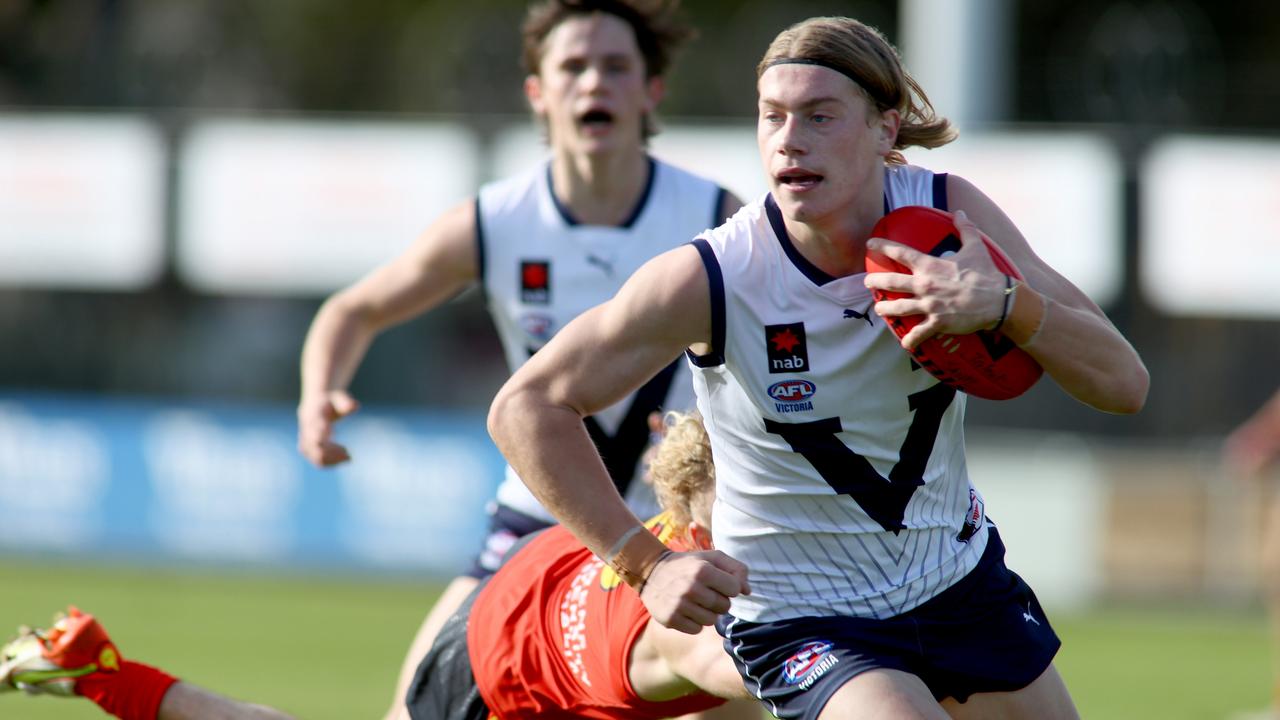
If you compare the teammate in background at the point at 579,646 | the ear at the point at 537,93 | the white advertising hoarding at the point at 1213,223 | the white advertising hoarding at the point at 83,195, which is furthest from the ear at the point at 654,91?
the white advertising hoarding at the point at 83,195

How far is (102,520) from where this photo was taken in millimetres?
13945

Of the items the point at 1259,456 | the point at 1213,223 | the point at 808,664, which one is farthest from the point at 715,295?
the point at 1213,223

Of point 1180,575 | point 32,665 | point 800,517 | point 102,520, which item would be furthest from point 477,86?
point 800,517

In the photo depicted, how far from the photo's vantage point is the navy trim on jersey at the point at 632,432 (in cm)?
512

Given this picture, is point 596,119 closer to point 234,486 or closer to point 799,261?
point 799,261

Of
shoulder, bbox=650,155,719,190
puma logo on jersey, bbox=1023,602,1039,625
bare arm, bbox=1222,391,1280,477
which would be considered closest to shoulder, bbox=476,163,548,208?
shoulder, bbox=650,155,719,190

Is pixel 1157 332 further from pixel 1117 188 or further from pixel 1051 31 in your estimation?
pixel 1051 31

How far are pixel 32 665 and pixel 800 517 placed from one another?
2.52 m

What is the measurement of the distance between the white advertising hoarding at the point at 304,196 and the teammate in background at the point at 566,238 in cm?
1002

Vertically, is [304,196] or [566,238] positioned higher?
[566,238]

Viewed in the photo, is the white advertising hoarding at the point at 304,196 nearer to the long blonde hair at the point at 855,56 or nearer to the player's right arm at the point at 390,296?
the player's right arm at the point at 390,296

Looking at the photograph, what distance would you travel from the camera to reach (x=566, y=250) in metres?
5.29

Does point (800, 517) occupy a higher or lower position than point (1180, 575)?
higher

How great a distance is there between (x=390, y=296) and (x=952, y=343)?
2.24 metres
